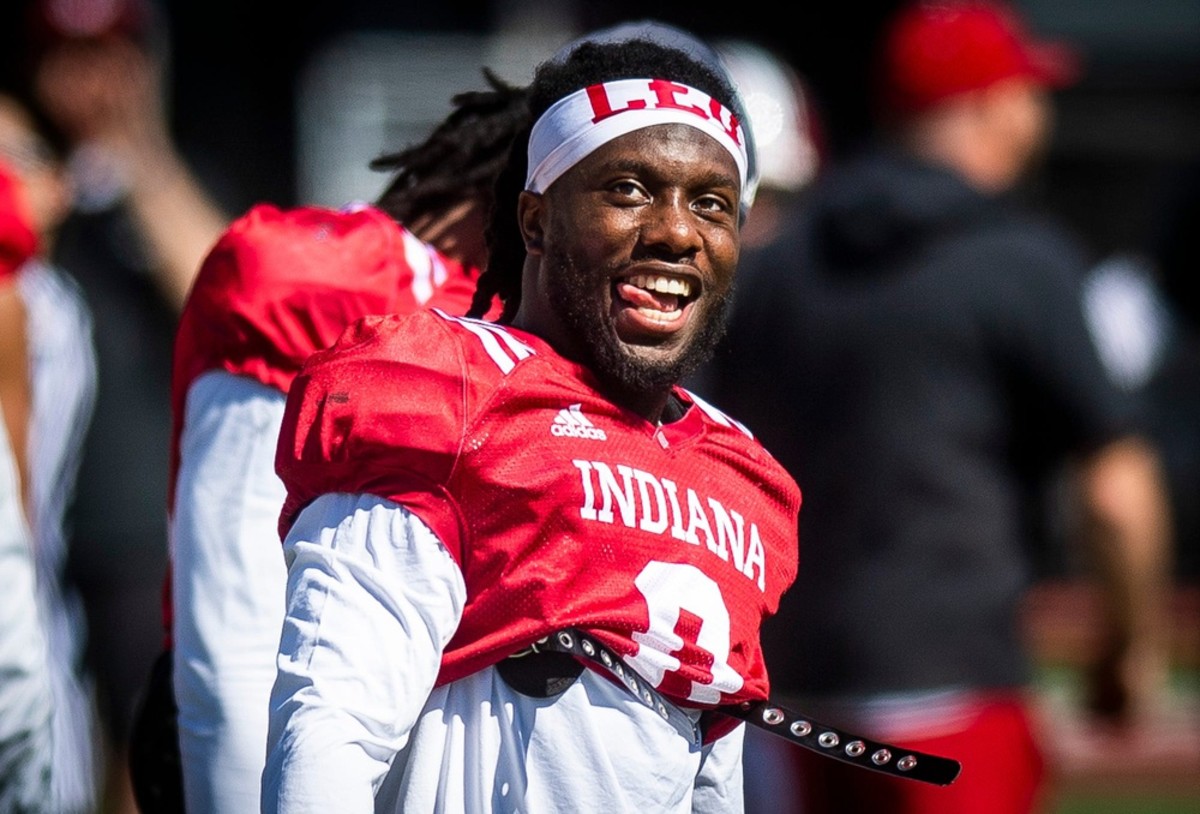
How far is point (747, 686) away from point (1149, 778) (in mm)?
6062

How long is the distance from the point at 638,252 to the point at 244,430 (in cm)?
64

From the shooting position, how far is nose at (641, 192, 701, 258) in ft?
7.01

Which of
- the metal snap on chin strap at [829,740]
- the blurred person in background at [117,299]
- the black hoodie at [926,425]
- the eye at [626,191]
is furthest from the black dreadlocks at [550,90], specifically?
the blurred person in background at [117,299]

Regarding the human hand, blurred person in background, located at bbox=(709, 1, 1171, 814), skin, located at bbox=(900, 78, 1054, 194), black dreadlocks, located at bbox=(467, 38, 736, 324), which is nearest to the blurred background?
the human hand

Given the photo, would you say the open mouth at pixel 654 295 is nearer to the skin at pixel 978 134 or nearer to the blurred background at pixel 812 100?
the skin at pixel 978 134

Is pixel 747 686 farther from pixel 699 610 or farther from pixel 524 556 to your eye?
pixel 524 556

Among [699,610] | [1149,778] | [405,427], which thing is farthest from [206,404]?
[1149,778]

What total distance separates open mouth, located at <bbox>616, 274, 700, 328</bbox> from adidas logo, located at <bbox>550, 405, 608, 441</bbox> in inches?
5.0

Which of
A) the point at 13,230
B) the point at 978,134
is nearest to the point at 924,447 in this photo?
the point at 978,134

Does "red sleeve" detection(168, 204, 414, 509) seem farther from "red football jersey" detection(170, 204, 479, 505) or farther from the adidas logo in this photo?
the adidas logo

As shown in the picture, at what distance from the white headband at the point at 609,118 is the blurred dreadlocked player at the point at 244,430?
28 centimetres

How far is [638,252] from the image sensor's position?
2143mm

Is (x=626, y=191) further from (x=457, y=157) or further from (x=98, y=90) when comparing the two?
(x=98, y=90)

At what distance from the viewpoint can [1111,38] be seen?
10500 mm
